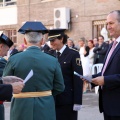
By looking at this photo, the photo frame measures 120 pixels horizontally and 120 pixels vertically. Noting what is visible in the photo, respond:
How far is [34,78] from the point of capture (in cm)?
399

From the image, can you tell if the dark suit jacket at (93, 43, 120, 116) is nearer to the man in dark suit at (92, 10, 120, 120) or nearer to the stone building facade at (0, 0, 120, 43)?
the man in dark suit at (92, 10, 120, 120)

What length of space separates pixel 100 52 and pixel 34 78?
7300mm

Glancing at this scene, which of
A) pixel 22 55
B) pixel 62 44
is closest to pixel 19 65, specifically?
pixel 22 55

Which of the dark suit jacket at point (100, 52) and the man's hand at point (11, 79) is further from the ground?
the man's hand at point (11, 79)

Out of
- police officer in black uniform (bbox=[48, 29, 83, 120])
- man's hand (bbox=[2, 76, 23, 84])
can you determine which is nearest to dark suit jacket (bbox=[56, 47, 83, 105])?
police officer in black uniform (bbox=[48, 29, 83, 120])

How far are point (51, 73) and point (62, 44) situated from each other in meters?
1.26

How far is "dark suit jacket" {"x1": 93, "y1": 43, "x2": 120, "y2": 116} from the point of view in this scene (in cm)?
402

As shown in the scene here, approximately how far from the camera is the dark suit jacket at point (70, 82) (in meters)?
5.11

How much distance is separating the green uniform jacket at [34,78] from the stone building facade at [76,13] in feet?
44.7

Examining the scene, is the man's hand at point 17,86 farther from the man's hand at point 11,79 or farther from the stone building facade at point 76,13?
the stone building facade at point 76,13

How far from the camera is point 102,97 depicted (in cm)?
421

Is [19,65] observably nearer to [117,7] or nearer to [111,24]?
[111,24]

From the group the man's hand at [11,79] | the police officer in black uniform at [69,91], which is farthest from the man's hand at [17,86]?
the police officer in black uniform at [69,91]

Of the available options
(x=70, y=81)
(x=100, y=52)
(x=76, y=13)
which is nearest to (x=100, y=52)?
(x=100, y=52)
